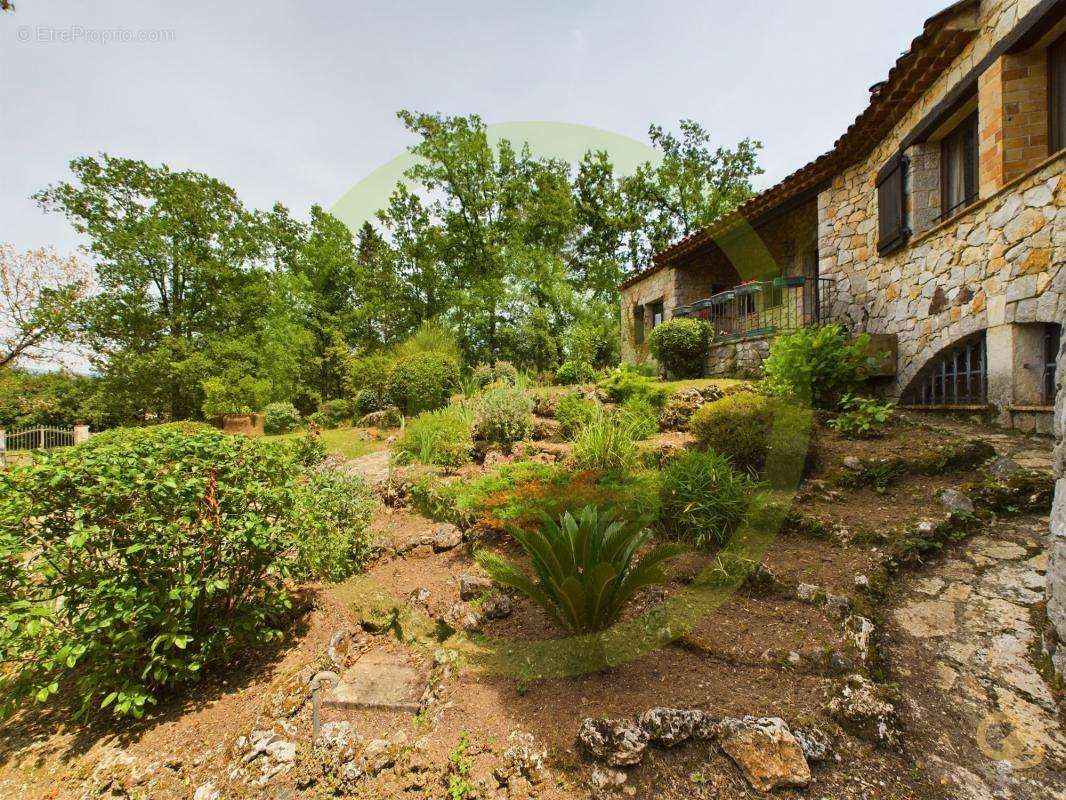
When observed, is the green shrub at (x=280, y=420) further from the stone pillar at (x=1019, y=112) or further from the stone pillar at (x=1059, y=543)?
the stone pillar at (x=1019, y=112)

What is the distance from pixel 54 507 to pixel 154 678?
100 centimetres

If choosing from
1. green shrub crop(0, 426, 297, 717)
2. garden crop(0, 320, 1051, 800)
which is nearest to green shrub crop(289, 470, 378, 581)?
garden crop(0, 320, 1051, 800)

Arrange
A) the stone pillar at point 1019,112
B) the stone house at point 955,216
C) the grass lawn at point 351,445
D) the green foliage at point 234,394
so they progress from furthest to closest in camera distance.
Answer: the green foliage at point 234,394
the grass lawn at point 351,445
the stone pillar at point 1019,112
the stone house at point 955,216

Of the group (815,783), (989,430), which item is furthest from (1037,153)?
(815,783)

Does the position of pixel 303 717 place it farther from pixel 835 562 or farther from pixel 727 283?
pixel 727 283

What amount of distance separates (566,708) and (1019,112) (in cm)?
643

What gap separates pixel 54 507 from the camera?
201cm

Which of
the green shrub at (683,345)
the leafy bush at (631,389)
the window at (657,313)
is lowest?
the leafy bush at (631,389)

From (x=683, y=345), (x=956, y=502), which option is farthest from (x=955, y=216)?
(x=683, y=345)

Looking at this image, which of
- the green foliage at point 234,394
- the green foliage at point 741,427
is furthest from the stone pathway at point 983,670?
the green foliage at point 234,394

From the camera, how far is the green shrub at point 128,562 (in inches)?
77.3

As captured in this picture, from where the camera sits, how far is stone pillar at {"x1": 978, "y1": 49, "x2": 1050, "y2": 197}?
3.96 m

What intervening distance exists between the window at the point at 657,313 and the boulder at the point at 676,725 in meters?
11.3

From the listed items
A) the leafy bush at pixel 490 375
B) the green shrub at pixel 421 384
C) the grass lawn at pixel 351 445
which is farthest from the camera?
the leafy bush at pixel 490 375
